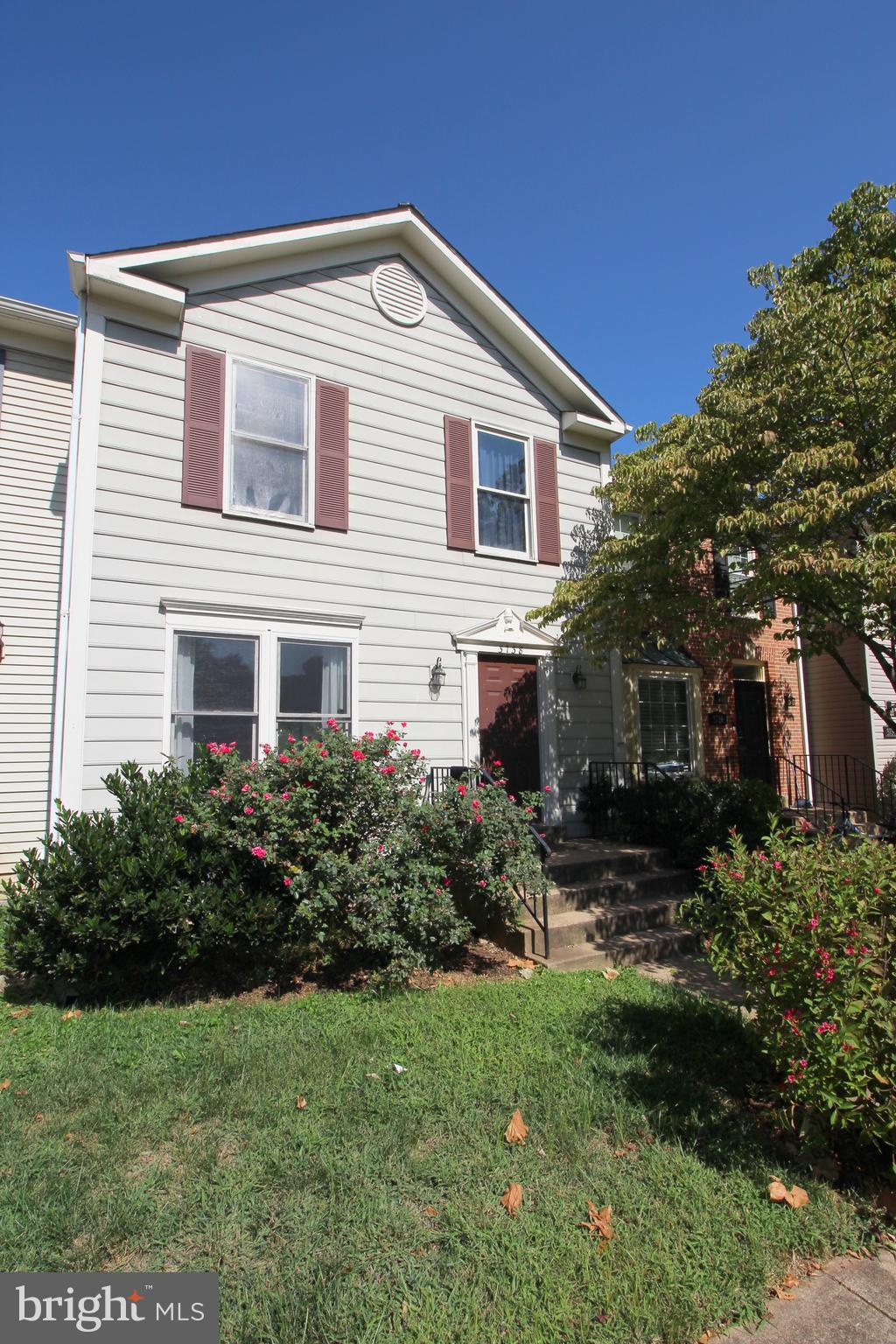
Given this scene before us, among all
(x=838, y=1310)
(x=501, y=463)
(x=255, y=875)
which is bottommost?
(x=838, y=1310)

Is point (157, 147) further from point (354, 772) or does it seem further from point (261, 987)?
point (261, 987)

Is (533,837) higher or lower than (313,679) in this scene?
lower

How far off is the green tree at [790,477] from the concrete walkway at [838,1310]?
5008 mm

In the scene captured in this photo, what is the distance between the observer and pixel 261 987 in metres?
5.20

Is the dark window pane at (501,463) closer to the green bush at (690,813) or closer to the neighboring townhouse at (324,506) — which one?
the neighboring townhouse at (324,506)

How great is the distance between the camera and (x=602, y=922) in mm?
6332

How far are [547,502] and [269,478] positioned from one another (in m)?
3.80

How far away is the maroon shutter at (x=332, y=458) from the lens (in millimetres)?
7867

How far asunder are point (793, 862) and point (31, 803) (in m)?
8.46

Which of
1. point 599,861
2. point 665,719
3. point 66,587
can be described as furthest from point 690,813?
point 66,587

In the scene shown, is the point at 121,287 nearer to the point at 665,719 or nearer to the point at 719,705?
the point at 665,719

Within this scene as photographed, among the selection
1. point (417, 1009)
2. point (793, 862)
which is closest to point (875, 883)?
point (793, 862)

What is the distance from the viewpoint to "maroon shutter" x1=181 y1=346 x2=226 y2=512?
23.4 feet

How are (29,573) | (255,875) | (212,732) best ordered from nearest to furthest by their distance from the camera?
(255,875) < (212,732) < (29,573)
